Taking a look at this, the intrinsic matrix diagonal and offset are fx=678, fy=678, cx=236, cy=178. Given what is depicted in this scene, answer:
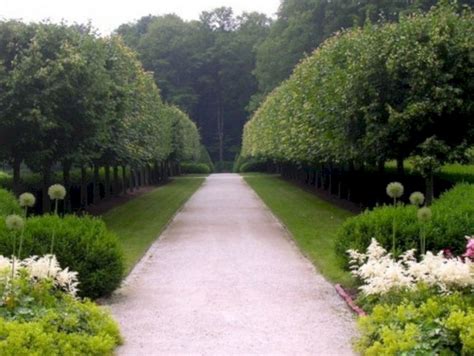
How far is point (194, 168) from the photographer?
3002 inches

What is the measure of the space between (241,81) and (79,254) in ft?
278

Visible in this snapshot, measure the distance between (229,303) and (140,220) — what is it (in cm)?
1201

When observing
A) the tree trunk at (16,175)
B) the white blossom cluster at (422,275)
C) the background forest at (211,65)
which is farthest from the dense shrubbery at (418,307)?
the background forest at (211,65)

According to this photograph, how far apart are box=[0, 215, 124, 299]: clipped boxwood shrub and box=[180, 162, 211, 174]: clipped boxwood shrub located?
209 ft

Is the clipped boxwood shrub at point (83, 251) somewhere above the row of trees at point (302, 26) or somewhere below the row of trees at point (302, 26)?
below

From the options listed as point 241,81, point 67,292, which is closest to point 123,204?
point 67,292

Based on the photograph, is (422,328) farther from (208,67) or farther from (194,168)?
(208,67)

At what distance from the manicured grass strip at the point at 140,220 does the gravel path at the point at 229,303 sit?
415mm

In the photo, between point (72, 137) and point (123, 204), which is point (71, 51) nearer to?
point (72, 137)

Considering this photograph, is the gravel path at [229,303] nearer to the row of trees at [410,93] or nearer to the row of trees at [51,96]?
the row of trees at [410,93]

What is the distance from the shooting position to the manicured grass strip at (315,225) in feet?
37.1

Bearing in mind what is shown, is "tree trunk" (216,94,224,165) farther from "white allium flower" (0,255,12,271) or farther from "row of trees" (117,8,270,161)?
"white allium flower" (0,255,12,271)

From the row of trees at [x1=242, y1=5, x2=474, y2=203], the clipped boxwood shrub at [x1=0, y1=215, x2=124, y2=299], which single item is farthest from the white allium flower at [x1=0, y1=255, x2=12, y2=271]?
the row of trees at [x1=242, y1=5, x2=474, y2=203]

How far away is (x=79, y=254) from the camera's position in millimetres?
9312
